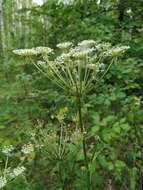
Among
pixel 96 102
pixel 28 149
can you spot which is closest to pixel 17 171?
pixel 28 149

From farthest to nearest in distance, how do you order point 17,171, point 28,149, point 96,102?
1. point 96,102
2. point 28,149
3. point 17,171

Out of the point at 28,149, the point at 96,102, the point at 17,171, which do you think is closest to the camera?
the point at 17,171

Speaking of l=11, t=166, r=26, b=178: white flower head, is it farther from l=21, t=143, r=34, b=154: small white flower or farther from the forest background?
the forest background

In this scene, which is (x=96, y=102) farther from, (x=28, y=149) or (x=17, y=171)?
(x=17, y=171)

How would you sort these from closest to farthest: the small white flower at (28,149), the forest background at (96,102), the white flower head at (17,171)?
the white flower head at (17,171), the small white flower at (28,149), the forest background at (96,102)

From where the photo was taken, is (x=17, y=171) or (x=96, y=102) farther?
(x=96, y=102)

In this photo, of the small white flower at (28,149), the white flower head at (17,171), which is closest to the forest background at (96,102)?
the small white flower at (28,149)

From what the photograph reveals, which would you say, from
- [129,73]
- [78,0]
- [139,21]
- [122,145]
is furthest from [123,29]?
[122,145]

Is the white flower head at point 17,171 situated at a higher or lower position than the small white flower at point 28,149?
lower

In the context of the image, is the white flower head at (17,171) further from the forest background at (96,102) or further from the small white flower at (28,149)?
the forest background at (96,102)

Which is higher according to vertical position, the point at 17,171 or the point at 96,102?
the point at 96,102

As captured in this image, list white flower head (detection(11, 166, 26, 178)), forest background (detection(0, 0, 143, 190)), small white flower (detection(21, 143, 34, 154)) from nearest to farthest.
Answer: white flower head (detection(11, 166, 26, 178)), small white flower (detection(21, 143, 34, 154)), forest background (detection(0, 0, 143, 190))

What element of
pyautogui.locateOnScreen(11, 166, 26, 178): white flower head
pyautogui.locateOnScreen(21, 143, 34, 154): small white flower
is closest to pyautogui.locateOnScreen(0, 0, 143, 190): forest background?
pyautogui.locateOnScreen(21, 143, 34, 154): small white flower

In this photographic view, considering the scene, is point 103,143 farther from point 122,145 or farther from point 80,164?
point 122,145
